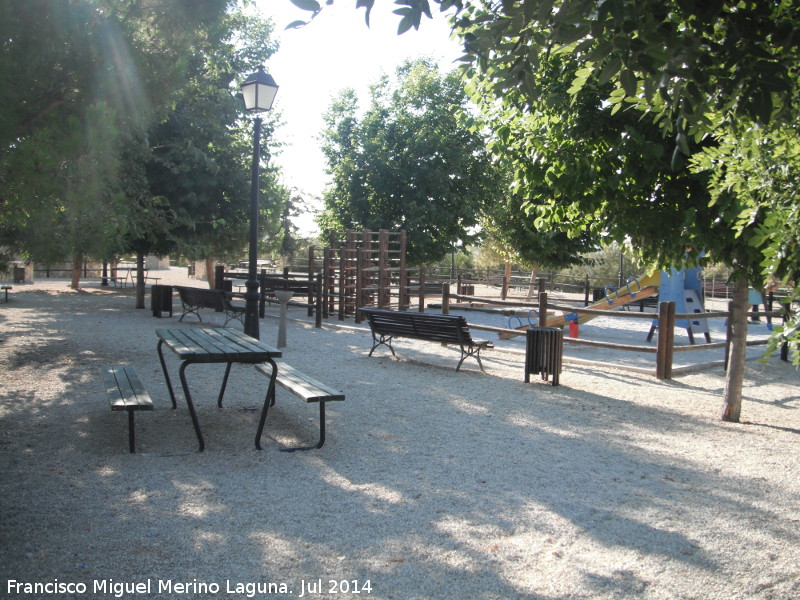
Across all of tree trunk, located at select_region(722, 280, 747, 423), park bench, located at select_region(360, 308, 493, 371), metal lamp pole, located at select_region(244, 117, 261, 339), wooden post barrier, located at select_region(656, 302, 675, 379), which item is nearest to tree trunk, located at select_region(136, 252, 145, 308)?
metal lamp pole, located at select_region(244, 117, 261, 339)

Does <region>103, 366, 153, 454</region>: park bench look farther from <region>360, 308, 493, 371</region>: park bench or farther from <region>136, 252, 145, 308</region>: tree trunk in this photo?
<region>136, 252, 145, 308</region>: tree trunk

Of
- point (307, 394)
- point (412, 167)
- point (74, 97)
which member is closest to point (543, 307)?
point (307, 394)

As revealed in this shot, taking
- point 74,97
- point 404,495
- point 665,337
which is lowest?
point 404,495

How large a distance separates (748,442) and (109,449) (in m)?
5.79

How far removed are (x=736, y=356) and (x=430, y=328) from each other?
4381 millimetres

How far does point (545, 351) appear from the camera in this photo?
9289 millimetres

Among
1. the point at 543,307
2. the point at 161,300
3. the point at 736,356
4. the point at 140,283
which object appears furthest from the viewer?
the point at 140,283

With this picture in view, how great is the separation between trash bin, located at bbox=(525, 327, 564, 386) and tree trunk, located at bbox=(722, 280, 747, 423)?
→ 2.23 metres

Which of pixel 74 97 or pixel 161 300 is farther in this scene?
pixel 161 300

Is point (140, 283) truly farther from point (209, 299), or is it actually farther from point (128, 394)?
point (128, 394)

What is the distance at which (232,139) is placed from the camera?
1786 cm

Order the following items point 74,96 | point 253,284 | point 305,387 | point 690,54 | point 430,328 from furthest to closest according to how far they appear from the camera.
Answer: point 430,328 → point 253,284 → point 74,96 → point 305,387 → point 690,54

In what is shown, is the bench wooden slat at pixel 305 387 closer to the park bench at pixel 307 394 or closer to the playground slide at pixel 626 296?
the park bench at pixel 307 394

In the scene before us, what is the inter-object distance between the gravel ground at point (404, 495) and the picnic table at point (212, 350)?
0.48 m
